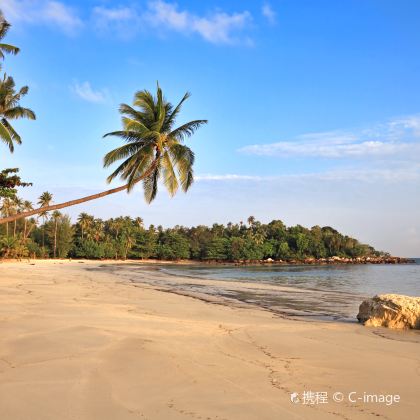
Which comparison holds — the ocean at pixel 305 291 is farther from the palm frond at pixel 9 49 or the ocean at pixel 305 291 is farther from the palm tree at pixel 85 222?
the palm tree at pixel 85 222

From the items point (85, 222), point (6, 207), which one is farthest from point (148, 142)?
point (85, 222)

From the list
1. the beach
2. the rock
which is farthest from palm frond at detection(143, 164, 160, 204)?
the rock

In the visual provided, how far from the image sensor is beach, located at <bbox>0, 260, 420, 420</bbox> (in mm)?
3830

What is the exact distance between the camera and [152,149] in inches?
783

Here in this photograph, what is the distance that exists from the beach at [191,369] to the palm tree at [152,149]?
12.1 metres

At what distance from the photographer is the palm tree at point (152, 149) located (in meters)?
19.9

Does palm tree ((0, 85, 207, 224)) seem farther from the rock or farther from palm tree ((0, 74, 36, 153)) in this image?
the rock

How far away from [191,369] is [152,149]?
15875mm

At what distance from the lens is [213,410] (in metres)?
3.78

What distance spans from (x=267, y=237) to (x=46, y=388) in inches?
4872

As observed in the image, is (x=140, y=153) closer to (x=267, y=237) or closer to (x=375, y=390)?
(x=375, y=390)

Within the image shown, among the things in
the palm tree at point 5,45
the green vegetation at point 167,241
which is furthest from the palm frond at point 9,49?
the green vegetation at point 167,241

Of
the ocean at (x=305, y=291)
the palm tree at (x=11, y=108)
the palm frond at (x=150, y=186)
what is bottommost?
the ocean at (x=305, y=291)

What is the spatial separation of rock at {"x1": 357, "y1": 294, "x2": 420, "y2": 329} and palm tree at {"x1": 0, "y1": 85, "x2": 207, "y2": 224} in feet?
39.8
